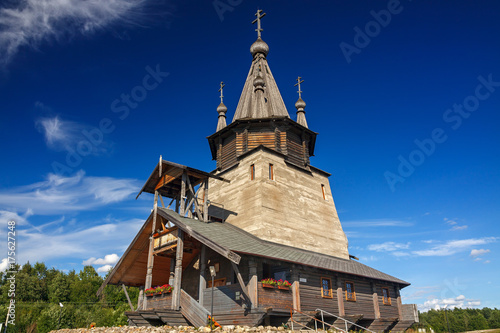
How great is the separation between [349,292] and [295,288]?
498 cm

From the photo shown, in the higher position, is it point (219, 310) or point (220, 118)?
point (220, 118)

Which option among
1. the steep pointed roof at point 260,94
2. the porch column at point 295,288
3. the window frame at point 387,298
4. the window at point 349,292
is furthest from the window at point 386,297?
the steep pointed roof at point 260,94

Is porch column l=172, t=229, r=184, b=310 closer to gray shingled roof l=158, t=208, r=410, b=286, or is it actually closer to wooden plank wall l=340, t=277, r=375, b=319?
gray shingled roof l=158, t=208, r=410, b=286

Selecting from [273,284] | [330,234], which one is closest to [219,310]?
[273,284]

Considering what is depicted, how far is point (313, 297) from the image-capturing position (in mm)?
17766

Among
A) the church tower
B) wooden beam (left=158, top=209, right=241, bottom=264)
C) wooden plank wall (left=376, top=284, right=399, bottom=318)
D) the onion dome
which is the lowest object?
wooden plank wall (left=376, top=284, right=399, bottom=318)

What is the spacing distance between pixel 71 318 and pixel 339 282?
3919 cm

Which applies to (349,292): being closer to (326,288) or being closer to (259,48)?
(326,288)

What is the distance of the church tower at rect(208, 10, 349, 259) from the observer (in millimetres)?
22766

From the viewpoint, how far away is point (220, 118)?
31844 millimetres

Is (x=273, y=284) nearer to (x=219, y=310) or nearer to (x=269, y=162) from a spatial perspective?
(x=219, y=310)

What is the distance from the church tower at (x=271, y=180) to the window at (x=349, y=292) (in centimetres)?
371

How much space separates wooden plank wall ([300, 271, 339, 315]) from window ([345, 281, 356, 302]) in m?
1.17

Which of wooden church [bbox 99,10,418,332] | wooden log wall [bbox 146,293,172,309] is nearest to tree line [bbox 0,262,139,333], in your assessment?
wooden church [bbox 99,10,418,332]
